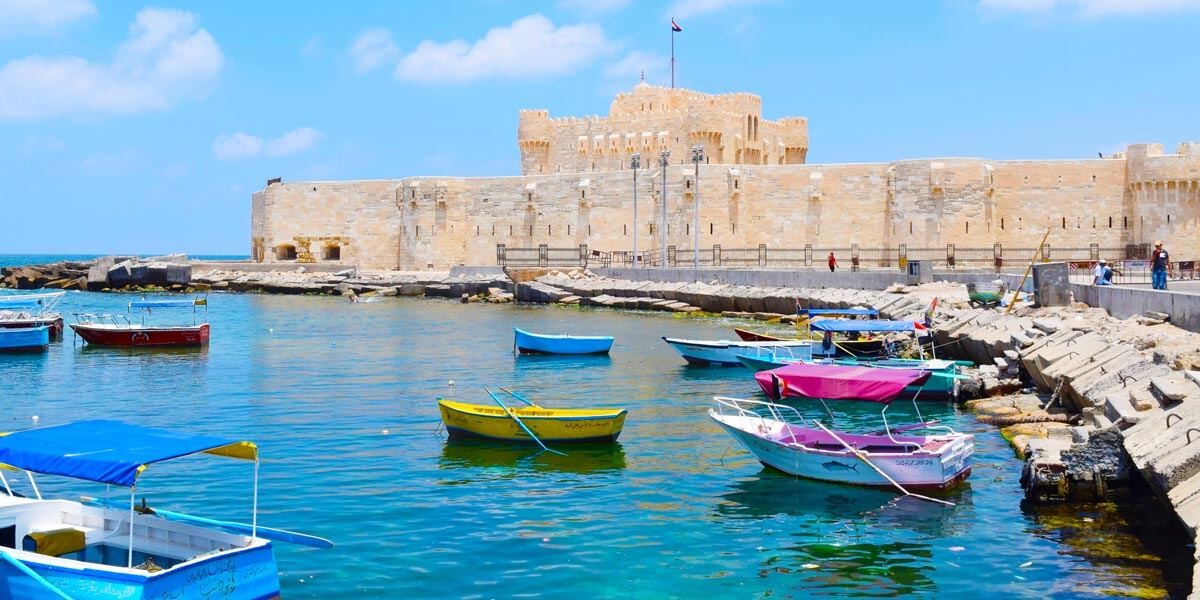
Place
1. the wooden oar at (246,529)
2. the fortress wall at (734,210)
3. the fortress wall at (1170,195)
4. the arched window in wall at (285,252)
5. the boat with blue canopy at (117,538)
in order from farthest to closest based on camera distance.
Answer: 1. the arched window in wall at (285,252)
2. the fortress wall at (734,210)
3. the fortress wall at (1170,195)
4. the wooden oar at (246,529)
5. the boat with blue canopy at (117,538)

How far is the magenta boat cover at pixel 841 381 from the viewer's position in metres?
15.5

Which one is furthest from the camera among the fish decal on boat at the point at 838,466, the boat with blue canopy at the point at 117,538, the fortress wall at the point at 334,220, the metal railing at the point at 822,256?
the fortress wall at the point at 334,220

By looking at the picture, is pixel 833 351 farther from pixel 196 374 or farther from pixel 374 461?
pixel 196 374

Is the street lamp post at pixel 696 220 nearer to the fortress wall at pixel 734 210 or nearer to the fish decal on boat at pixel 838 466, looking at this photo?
the fortress wall at pixel 734 210

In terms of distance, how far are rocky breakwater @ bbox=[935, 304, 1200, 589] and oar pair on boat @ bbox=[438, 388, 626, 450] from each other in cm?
483

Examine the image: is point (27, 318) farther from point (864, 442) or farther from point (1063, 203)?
point (1063, 203)

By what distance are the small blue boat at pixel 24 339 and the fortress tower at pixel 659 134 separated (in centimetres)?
2968

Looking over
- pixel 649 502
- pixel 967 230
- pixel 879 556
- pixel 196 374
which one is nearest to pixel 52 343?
pixel 196 374

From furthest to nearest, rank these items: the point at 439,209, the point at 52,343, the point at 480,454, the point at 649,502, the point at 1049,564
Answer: the point at 439,209 → the point at 52,343 → the point at 480,454 → the point at 649,502 → the point at 1049,564

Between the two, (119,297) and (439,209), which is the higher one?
(439,209)

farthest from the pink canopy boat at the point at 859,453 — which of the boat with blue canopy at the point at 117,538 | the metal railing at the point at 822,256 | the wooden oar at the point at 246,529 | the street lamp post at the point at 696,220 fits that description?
the street lamp post at the point at 696,220

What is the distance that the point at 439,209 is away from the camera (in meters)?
52.3

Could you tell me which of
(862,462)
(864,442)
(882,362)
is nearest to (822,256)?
(882,362)

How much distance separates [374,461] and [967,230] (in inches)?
1309
